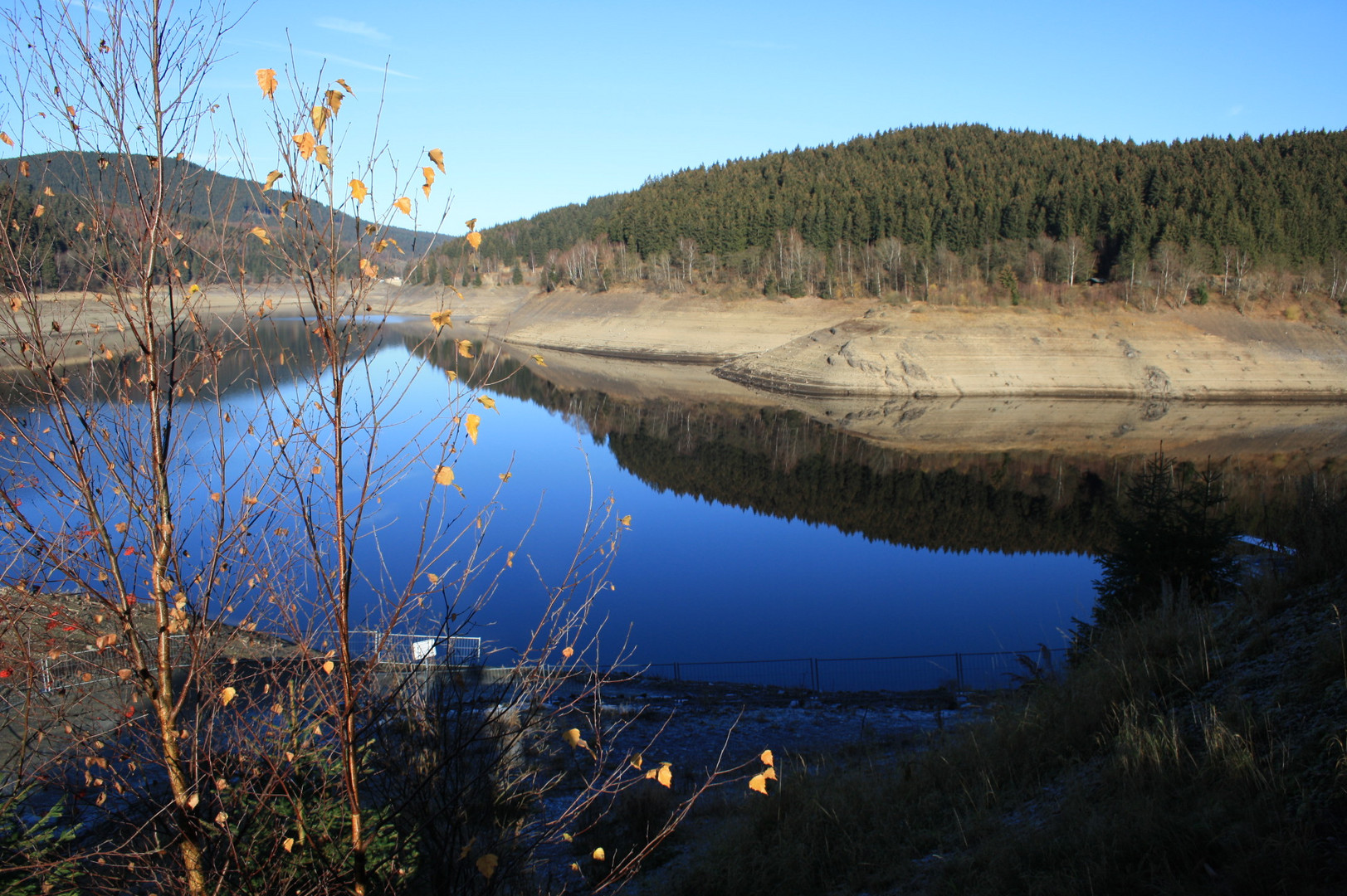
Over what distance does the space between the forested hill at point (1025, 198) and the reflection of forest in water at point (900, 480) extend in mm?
31566

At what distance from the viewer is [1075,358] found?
52.1 metres

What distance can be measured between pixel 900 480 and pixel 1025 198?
52.5 metres

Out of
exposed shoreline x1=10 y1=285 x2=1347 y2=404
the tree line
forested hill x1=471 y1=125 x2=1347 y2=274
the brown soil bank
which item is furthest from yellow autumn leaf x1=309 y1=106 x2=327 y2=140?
forested hill x1=471 y1=125 x2=1347 y2=274

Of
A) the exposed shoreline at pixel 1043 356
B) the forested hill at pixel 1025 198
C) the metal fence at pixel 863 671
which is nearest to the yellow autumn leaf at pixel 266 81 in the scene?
the metal fence at pixel 863 671

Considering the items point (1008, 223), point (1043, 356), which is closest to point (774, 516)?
point (1043, 356)

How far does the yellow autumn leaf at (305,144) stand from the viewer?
2777mm

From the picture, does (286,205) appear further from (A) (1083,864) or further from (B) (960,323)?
(B) (960,323)

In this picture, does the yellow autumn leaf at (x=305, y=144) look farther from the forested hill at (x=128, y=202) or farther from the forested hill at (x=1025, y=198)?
the forested hill at (x=1025, y=198)

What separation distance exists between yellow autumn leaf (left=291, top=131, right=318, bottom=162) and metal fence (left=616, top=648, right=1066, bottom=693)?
40.6 ft

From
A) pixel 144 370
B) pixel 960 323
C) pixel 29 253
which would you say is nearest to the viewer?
pixel 144 370

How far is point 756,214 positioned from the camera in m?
81.2

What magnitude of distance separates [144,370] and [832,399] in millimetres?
49122

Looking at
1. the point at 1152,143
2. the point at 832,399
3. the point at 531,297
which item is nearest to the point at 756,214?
the point at 531,297

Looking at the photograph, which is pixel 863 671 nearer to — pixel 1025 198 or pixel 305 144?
pixel 305 144
